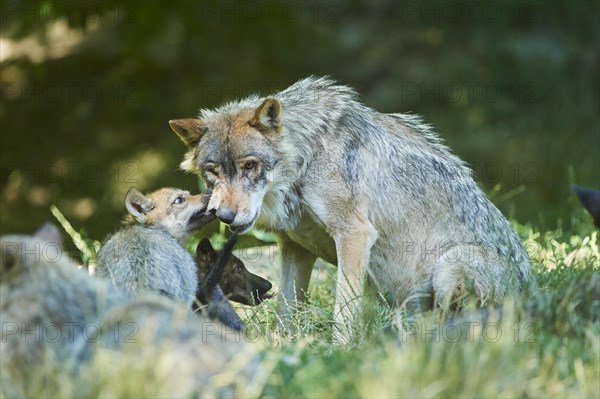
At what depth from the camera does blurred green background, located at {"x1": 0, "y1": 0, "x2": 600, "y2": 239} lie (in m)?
13.0

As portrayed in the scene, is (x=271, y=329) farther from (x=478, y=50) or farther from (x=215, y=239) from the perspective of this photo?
(x=478, y=50)

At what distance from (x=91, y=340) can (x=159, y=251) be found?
1.70 metres

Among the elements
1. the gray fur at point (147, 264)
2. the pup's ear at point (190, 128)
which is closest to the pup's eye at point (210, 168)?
the pup's ear at point (190, 128)

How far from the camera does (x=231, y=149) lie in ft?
23.5

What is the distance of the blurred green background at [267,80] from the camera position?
13.0 metres

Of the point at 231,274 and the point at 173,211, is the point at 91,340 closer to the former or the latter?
the point at 173,211

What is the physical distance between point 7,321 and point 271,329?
275 cm

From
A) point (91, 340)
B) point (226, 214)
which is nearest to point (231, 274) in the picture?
point (226, 214)

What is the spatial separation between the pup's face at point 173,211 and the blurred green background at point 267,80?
4.33 m

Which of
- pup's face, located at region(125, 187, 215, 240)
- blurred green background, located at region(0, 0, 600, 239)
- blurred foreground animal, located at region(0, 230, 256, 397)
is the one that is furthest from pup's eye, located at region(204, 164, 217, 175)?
blurred green background, located at region(0, 0, 600, 239)

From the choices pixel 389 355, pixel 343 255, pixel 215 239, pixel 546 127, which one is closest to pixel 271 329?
pixel 343 255

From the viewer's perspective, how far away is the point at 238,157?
7.13 metres

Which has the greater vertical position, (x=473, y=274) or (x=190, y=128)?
(x=190, y=128)

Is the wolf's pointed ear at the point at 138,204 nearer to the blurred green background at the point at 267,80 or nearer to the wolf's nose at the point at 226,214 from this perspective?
the wolf's nose at the point at 226,214
